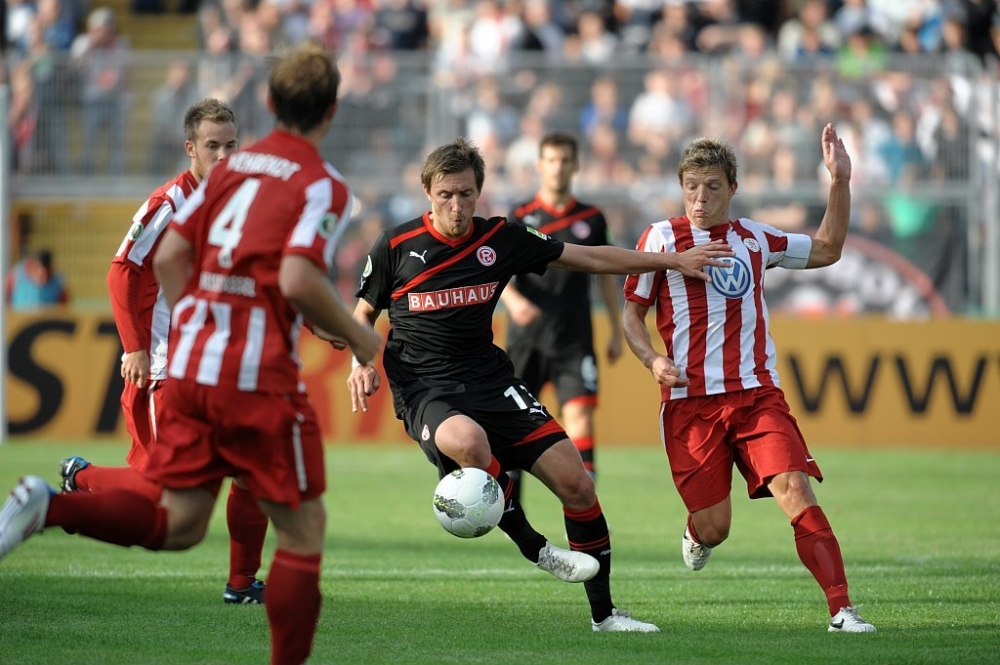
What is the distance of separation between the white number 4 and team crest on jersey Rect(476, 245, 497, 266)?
2.04 metres

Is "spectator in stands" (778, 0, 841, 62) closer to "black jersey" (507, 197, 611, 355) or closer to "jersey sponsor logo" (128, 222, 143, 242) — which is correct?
"black jersey" (507, 197, 611, 355)

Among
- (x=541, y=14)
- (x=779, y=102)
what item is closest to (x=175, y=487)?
(x=779, y=102)

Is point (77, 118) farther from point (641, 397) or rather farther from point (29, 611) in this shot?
point (29, 611)

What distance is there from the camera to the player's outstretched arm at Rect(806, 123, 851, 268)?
22.9ft

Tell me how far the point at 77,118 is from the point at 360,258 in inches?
154

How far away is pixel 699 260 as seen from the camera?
655 centimetres

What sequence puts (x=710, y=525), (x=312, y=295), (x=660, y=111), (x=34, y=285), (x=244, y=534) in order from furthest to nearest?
(x=660, y=111) → (x=34, y=285) → (x=244, y=534) → (x=710, y=525) → (x=312, y=295)

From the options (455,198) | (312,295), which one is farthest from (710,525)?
(312,295)

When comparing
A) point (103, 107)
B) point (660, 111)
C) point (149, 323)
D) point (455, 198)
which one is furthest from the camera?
point (660, 111)

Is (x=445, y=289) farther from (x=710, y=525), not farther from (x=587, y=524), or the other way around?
(x=710, y=525)

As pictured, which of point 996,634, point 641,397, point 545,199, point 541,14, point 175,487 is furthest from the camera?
point 541,14

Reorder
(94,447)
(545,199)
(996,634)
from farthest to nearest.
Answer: (94,447) < (545,199) < (996,634)

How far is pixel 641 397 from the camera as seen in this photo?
53.9ft

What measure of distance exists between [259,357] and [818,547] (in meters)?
2.95
